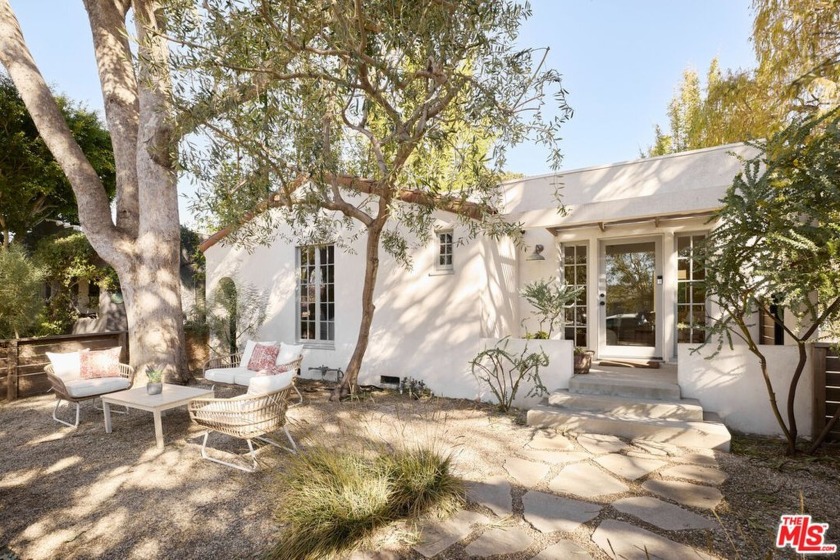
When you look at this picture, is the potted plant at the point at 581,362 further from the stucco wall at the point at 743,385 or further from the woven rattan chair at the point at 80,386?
the woven rattan chair at the point at 80,386

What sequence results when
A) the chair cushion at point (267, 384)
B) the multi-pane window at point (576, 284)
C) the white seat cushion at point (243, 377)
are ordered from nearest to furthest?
1. the chair cushion at point (267, 384)
2. the white seat cushion at point (243, 377)
3. the multi-pane window at point (576, 284)

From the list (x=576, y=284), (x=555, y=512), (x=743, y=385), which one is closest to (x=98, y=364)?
(x=555, y=512)

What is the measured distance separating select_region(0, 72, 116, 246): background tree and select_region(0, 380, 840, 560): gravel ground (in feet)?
32.4

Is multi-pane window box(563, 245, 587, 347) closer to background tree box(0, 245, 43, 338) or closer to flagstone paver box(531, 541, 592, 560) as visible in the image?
flagstone paver box(531, 541, 592, 560)

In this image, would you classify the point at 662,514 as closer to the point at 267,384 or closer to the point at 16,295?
the point at 267,384

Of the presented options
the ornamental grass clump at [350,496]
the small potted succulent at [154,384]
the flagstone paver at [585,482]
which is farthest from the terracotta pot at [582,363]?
the small potted succulent at [154,384]

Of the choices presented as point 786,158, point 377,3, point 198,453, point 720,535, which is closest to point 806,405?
point 786,158

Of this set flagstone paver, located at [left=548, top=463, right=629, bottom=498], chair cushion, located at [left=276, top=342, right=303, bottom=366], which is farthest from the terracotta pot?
chair cushion, located at [left=276, top=342, right=303, bottom=366]

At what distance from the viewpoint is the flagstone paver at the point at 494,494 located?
11.0 feet

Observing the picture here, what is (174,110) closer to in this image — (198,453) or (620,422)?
(198,453)

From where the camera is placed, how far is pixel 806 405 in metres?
5.06

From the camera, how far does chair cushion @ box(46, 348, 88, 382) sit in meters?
6.08

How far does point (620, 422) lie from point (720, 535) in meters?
2.25

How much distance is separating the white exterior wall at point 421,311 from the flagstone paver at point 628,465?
2788mm
